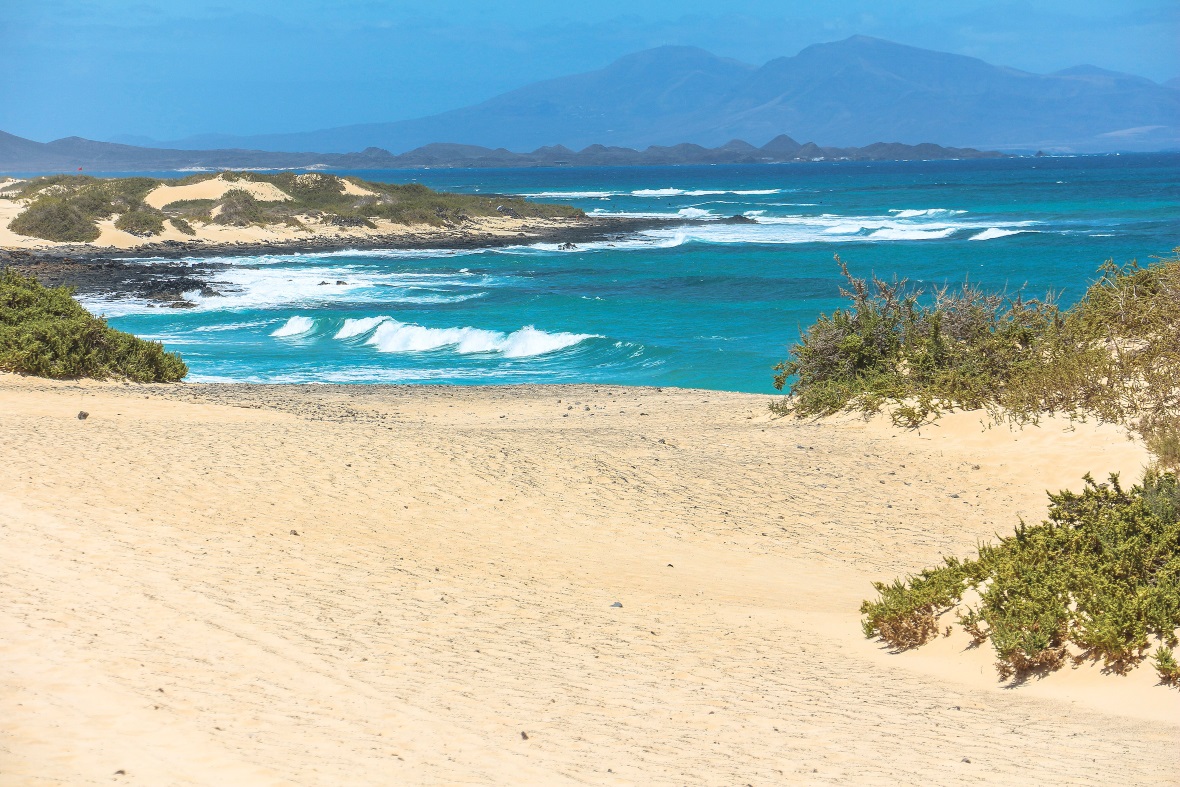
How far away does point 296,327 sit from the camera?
100ft

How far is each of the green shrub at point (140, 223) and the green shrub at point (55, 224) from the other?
1703mm

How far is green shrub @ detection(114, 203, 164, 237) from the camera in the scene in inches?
2280

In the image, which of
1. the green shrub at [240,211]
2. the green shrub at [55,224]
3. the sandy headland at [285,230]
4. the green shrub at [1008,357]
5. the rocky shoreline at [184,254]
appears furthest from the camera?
the green shrub at [240,211]

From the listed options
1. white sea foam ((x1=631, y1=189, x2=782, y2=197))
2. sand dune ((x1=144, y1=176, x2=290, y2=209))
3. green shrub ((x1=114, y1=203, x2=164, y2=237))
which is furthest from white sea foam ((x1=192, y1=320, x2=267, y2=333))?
white sea foam ((x1=631, y1=189, x2=782, y2=197))

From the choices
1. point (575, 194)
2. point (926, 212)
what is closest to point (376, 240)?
point (926, 212)

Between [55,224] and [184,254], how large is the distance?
9.30 meters

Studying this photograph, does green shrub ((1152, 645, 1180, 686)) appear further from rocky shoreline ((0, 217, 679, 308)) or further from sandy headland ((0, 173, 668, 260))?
sandy headland ((0, 173, 668, 260))

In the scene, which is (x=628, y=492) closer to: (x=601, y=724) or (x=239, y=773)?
(x=601, y=724)

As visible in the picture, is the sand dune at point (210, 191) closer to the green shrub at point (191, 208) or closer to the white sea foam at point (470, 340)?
the green shrub at point (191, 208)

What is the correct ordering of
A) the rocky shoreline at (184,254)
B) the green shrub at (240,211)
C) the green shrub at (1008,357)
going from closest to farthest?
the green shrub at (1008,357) → the rocky shoreline at (184,254) → the green shrub at (240,211)

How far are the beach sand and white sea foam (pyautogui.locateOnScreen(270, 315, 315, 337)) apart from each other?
598 inches

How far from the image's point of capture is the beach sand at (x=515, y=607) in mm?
5219

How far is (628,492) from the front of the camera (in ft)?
36.7

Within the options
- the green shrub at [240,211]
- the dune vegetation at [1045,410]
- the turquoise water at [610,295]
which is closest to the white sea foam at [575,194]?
the turquoise water at [610,295]
